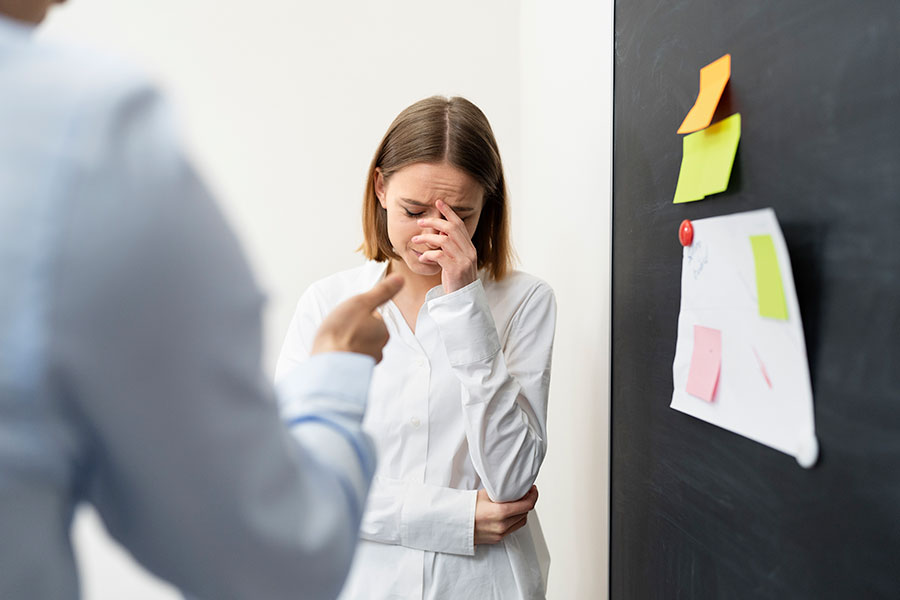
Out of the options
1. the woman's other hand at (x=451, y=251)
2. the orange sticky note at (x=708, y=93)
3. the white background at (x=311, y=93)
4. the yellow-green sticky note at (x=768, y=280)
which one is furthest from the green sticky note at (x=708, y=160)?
the white background at (x=311, y=93)

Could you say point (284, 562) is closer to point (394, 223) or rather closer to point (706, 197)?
point (706, 197)

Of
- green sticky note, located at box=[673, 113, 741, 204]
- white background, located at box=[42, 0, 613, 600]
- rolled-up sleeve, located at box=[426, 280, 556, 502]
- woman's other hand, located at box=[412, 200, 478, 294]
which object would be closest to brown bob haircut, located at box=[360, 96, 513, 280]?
woman's other hand, located at box=[412, 200, 478, 294]

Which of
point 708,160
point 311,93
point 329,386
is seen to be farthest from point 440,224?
point 311,93

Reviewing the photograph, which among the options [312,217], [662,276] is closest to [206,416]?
[662,276]

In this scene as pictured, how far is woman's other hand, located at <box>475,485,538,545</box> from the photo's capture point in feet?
4.09

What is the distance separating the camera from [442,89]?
228 centimetres

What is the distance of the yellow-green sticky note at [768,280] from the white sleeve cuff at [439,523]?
2.21ft

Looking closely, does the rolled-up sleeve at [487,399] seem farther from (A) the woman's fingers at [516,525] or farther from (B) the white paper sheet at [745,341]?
(B) the white paper sheet at [745,341]

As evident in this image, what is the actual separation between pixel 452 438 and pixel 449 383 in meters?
0.10

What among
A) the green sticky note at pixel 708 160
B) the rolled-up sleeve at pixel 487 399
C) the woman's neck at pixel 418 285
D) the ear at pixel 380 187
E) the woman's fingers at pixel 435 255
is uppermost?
the green sticky note at pixel 708 160

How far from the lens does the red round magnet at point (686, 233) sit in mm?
996

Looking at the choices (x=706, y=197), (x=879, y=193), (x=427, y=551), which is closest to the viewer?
(x=879, y=193)

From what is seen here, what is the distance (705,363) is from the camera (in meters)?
0.97

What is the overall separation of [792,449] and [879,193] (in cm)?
28
